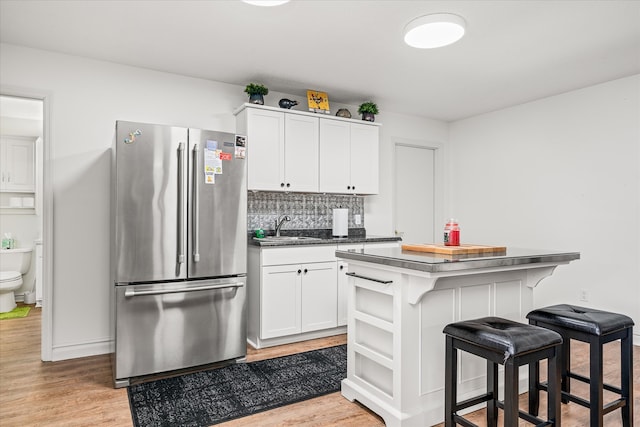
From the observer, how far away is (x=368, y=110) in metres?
4.56

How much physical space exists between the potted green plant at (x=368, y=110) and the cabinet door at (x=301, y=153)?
654mm

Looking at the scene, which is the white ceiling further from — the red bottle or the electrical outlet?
the electrical outlet

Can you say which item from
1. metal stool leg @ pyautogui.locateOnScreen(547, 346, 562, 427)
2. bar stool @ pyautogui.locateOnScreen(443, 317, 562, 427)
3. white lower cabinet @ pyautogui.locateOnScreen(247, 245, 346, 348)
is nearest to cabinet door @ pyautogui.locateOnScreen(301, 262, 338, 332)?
white lower cabinet @ pyautogui.locateOnScreen(247, 245, 346, 348)

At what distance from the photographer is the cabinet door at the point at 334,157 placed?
4.30 m

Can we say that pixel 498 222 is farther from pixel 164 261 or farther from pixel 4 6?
pixel 4 6

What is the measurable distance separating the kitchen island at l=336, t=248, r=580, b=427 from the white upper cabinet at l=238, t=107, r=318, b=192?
5.65 feet

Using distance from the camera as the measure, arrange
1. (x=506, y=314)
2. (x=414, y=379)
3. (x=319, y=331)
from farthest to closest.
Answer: (x=319, y=331) → (x=506, y=314) → (x=414, y=379)

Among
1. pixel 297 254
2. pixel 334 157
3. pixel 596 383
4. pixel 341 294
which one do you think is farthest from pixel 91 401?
pixel 334 157

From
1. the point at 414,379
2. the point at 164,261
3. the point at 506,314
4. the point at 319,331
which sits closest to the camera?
the point at 414,379

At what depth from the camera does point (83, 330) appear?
11.2 ft

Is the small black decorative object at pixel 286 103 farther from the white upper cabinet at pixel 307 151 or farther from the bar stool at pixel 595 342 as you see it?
the bar stool at pixel 595 342

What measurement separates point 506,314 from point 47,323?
3.45 metres

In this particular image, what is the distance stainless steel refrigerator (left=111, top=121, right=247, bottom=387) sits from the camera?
2.81 metres

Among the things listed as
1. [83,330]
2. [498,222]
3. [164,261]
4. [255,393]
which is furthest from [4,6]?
[498,222]
